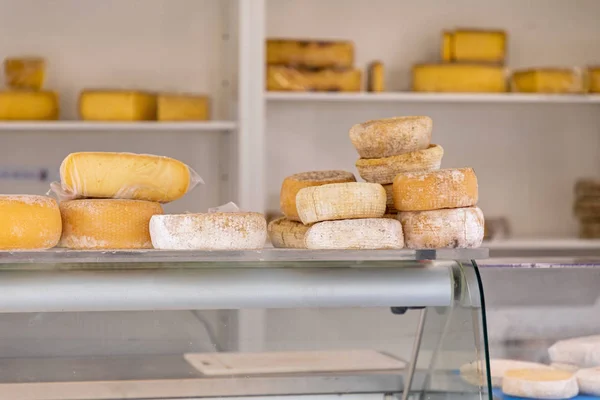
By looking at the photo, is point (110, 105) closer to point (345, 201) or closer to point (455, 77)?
point (455, 77)

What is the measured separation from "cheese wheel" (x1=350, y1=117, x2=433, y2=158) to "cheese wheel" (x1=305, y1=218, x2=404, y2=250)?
0.14 meters

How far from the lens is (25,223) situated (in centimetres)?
94

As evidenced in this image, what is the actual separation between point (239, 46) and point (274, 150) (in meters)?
0.43

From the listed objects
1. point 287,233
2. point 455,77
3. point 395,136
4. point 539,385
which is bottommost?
point 539,385

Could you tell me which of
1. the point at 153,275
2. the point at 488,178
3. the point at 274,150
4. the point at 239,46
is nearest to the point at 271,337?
the point at 153,275

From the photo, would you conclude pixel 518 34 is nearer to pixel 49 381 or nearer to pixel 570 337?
pixel 570 337

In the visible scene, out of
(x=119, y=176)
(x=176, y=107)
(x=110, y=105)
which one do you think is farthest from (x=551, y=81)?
(x=119, y=176)

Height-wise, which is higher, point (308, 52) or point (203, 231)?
point (308, 52)

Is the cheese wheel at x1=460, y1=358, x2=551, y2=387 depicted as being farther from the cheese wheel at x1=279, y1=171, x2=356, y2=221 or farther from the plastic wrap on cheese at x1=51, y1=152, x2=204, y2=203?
the plastic wrap on cheese at x1=51, y1=152, x2=204, y2=203

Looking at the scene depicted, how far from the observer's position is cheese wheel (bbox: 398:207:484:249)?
98 cm

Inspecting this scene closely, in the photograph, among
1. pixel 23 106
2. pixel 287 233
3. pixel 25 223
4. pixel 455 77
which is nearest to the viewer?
pixel 25 223

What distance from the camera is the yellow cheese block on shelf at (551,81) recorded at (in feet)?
8.59

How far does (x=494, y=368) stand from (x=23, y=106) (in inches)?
70.0

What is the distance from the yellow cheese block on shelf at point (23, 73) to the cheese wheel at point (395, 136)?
5.44ft
